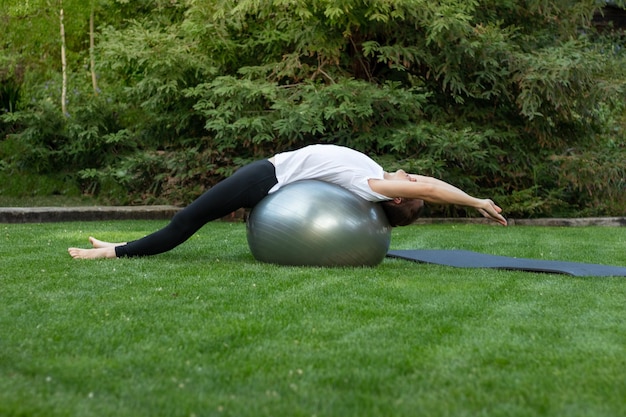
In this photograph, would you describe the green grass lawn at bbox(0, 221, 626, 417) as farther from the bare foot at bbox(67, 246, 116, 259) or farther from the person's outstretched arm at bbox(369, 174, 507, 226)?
the person's outstretched arm at bbox(369, 174, 507, 226)

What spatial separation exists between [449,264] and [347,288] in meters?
1.71

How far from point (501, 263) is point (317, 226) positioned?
1606 millimetres

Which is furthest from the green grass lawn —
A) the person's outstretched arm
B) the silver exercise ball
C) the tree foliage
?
the tree foliage

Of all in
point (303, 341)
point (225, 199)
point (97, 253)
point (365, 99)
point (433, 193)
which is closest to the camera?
point (303, 341)

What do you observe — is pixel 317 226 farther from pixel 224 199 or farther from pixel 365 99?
pixel 365 99

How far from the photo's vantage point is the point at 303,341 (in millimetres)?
3225

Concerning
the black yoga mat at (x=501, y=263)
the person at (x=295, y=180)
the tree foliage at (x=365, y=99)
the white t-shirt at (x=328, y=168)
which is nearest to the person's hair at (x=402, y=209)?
the person at (x=295, y=180)

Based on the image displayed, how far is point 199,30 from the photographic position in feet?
33.5

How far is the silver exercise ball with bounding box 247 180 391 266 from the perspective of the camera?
523 cm

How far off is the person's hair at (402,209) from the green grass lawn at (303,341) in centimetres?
37

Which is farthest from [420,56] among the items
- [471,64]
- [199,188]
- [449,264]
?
[449,264]

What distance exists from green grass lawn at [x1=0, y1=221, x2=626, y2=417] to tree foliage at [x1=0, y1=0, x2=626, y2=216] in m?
4.69

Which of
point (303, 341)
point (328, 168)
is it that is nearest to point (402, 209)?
point (328, 168)

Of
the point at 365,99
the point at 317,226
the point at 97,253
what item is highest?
the point at 365,99
